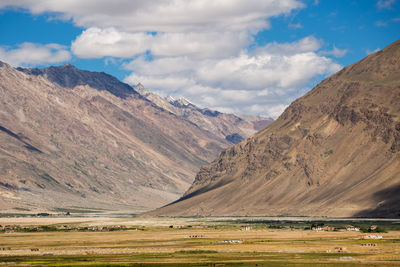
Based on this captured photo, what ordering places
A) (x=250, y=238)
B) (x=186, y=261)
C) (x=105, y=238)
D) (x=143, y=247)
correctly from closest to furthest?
(x=186, y=261) → (x=143, y=247) → (x=250, y=238) → (x=105, y=238)

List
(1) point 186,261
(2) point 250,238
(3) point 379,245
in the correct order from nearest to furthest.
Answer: (1) point 186,261 < (3) point 379,245 < (2) point 250,238

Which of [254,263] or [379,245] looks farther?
[379,245]

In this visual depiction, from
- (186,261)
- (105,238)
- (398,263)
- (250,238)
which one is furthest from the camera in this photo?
(105,238)

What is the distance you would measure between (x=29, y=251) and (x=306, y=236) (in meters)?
54.5

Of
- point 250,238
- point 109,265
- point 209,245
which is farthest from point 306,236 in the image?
point 109,265

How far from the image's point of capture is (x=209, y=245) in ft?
366

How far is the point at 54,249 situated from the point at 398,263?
56985mm

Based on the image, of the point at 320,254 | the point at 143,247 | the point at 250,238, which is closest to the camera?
the point at 320,254

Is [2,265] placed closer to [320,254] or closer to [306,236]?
[320,254]

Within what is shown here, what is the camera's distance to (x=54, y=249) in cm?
10875

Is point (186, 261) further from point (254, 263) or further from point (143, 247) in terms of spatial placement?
point (143, 247)

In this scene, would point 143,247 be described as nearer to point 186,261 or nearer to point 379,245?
point 186,261

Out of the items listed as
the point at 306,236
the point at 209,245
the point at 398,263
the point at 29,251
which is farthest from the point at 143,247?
the point at 398,263

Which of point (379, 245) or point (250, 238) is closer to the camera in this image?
point (379, 245)
